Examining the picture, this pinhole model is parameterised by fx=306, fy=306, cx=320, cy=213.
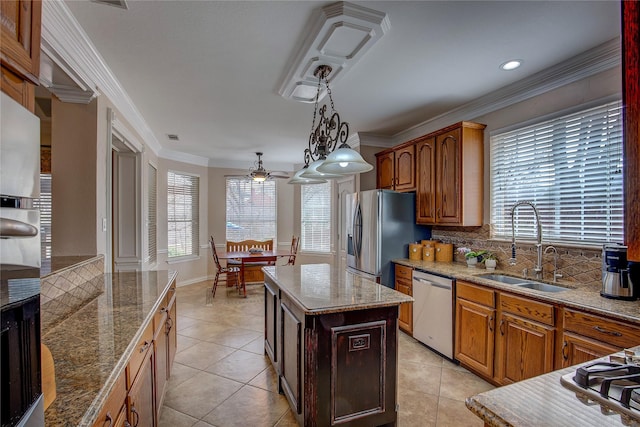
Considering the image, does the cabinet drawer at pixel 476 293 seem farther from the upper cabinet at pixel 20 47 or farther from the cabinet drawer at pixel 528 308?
the upper cabinet at pixel 20 47

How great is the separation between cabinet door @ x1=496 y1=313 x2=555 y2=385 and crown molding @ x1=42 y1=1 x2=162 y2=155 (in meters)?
3.62

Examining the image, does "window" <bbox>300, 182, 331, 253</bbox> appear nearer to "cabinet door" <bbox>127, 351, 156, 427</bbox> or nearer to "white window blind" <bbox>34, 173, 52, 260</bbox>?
"white window blind" <bbox>34, 173, 52, 260</bbox>

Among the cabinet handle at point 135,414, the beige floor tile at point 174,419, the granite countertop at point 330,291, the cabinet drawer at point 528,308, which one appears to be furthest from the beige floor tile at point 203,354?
the cabinet drawer at point 528,308

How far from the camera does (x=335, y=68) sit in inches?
99.2

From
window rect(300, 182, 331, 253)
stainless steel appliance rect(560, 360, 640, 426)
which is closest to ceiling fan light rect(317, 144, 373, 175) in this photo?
stainless steel appliance rect(560, 360, 640, 426)

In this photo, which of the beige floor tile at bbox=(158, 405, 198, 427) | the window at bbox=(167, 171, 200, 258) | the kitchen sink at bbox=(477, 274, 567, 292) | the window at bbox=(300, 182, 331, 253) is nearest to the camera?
the beige floor tile at bbox=(158, 405, 198, 427)

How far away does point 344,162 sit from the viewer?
6.86 feet

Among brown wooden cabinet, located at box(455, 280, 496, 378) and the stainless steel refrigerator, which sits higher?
the stainless steel refrigerator

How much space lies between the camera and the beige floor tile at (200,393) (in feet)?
7.52

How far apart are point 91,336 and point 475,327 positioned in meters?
2.77

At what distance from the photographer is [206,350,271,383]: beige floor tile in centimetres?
277

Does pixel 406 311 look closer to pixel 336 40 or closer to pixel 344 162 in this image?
pixel 344 162

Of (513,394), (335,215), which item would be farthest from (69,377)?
(335,215)

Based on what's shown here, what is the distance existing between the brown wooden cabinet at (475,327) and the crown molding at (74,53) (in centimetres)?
350
